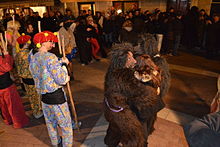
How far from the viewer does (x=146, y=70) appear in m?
2.17

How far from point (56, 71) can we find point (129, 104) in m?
1.04

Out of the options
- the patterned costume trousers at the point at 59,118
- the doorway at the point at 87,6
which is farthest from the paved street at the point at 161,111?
the doorway at the point at 87,6

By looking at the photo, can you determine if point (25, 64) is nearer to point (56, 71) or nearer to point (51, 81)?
point (51, 81)

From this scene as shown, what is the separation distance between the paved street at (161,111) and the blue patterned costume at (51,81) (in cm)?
66

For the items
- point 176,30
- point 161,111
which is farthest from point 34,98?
point 176,30

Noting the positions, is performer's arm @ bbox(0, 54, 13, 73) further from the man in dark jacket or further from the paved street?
the man in dark jacket

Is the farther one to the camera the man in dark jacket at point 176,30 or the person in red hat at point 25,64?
the man in dark jacket at point 176,30

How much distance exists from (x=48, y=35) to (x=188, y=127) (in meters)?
2.04

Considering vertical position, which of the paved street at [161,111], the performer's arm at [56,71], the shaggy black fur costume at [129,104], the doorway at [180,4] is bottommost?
the paved street at [161,111]

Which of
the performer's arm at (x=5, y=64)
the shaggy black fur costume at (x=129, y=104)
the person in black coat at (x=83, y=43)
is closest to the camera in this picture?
the shaggy black fur costume at (x=129, y=104)

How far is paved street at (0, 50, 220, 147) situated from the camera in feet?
11.0

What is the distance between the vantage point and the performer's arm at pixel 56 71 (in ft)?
7.90

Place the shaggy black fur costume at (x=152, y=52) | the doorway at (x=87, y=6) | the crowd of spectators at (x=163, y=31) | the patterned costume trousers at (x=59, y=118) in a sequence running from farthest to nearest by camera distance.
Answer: the doorway at (x=87, y=6) < the crowd of spectators at (x=163, y=31) < the shaggy black fur costume at (x=152, y=52) < the patterned costume trousers at (x=59, y=118)

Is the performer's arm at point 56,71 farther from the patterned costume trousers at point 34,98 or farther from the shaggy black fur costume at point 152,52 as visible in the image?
the patterned costume trousers at point 34,98
